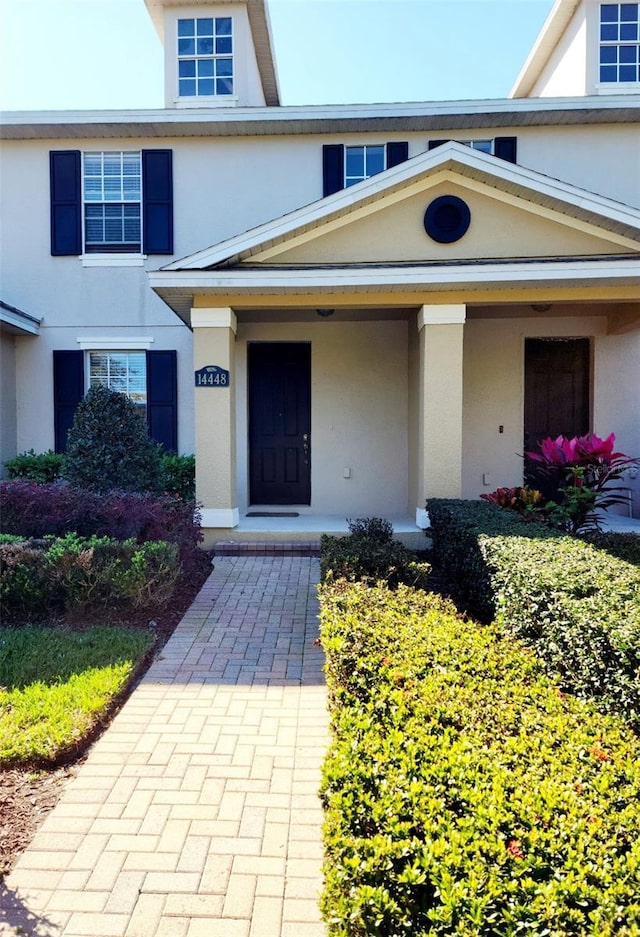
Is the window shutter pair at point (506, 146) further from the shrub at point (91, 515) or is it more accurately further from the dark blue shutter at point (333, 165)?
the shrub at point (91, 515)

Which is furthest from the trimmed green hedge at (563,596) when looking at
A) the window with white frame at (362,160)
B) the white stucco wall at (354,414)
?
the window with white frame at (362,160)

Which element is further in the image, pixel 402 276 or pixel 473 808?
pixel 402 276

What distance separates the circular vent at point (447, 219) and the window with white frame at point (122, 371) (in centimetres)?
554

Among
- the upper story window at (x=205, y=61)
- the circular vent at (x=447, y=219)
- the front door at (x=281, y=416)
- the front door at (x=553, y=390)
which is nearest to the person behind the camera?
the circular vent at (x=447, y=219)

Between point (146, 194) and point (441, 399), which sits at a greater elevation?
point (146, 194)

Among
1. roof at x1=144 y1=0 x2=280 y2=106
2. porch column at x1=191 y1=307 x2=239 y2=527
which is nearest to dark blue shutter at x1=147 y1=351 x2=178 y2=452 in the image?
porch column at x1=191 y1=307 x2=239 y2=527

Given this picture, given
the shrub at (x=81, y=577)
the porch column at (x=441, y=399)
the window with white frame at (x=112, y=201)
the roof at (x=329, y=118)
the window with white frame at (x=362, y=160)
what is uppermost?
the roof at (x=329, y=118)

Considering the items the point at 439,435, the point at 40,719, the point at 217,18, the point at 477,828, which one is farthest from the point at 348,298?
the point at 217,18

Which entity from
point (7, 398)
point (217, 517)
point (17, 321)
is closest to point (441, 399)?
point (217, 517)

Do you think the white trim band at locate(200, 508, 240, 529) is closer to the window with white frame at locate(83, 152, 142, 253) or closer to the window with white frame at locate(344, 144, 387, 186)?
the window with white frame at locate(83, 152, 142, 253)

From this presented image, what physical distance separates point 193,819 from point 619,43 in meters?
14.6

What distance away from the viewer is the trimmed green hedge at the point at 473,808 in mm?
1466

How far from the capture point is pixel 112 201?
9.87 meters

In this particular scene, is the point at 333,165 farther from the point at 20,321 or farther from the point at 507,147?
the point at 20,321
